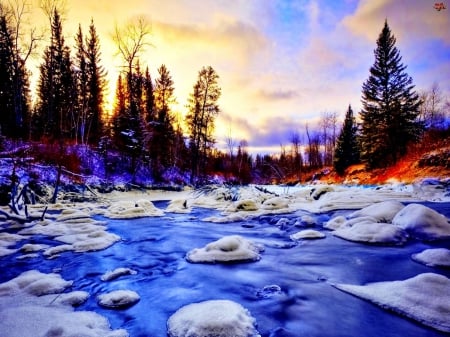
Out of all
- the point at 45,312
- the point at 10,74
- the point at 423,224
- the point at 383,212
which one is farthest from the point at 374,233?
the point at 10,74

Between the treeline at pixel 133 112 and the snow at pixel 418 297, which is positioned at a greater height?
the treeline at pixel 133 112

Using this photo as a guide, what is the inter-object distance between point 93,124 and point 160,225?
2732 centimetres

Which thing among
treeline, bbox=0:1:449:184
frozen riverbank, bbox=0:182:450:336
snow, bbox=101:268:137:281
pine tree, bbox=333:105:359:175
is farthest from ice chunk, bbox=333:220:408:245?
pine tree, bbox=333:105:359:175

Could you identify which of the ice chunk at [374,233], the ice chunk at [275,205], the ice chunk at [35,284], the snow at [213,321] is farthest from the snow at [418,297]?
the ice chunk at [275,205]

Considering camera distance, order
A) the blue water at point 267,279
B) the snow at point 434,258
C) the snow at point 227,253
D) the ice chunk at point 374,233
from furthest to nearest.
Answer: the ice chunk at point 374,233
the snow at point 227,253
the snow at point 434,258
the blue water at point 267,279

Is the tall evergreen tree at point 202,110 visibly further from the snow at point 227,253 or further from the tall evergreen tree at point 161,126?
the snow at point 227,253

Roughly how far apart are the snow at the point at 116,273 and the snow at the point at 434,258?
436 centimetres

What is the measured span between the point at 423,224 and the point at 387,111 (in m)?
24.6

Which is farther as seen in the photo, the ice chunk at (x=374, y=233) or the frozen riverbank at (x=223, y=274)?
the ice chunk at (x=374, y=233)

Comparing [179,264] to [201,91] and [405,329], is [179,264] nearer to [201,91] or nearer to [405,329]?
[405,329]

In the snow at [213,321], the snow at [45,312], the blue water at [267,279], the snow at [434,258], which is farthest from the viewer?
the snow at [434,258]

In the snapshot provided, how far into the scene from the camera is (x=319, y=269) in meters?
4.04

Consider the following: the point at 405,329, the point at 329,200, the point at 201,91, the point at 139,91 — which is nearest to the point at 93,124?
the point at 139,91

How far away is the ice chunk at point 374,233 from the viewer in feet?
16.1
